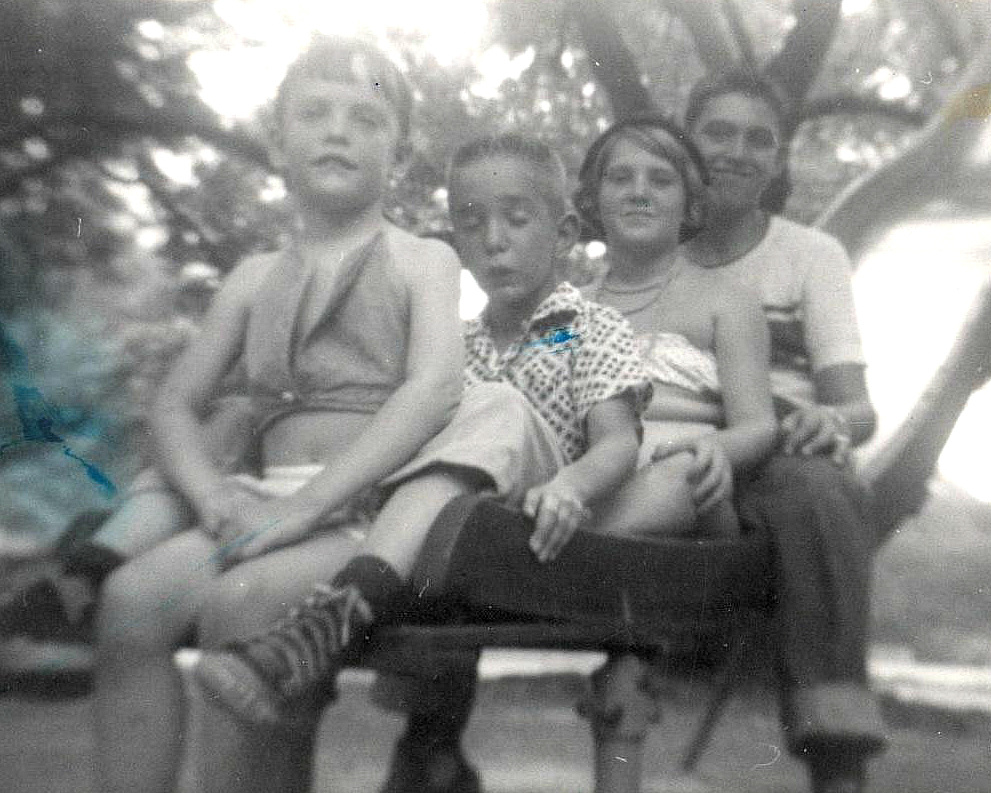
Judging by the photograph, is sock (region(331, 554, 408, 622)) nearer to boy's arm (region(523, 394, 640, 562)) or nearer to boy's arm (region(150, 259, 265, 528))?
boy's arm (region(523, 394, 640, 562))

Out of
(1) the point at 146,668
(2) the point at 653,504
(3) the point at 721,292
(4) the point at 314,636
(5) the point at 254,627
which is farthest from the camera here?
(3) the point at 721,292

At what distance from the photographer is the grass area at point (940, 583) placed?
1936 millimetres

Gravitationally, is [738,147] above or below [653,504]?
above

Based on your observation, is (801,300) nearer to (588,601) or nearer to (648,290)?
(648,290)

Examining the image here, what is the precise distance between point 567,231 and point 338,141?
42 centimetres

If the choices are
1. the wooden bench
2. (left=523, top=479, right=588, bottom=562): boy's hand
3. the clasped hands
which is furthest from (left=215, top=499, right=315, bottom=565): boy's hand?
(left=523, top=479, right=588, bottom=562): boy's hand

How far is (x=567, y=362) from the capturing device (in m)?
1.84

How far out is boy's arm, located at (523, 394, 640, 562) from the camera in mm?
1624

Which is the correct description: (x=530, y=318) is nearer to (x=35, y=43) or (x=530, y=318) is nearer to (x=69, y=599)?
(x=69, y=599)

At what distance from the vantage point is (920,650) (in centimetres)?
194

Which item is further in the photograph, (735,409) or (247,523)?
(735,409)

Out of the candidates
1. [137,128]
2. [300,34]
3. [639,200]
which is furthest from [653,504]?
[137,128]

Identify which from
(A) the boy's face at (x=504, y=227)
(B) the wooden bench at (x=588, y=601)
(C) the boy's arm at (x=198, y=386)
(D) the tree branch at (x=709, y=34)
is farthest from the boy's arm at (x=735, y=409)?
(C) the boy's arm at (x=198, y=386)

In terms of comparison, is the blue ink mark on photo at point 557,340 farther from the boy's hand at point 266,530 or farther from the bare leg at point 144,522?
the bare leg at point 144,522
